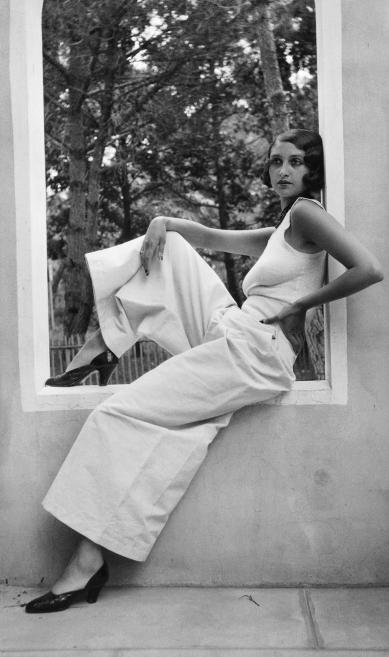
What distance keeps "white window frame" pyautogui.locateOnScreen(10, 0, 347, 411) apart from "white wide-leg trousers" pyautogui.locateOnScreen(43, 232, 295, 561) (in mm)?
176

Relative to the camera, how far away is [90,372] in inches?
119

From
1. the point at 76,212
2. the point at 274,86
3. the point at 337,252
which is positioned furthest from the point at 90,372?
the point at 76,212

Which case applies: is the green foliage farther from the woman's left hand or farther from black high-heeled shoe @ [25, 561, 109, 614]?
black high-heeled shoe @ [25, 561, 109, 614]

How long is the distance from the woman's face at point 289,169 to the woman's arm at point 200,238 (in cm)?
28

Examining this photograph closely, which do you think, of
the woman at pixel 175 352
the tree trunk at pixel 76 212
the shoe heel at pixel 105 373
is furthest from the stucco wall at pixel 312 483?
the tree trunk at pixel 76 212

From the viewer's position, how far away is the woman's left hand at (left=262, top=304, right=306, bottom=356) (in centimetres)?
283

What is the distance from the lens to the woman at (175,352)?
8.76ft

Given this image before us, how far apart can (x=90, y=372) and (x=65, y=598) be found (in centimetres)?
83

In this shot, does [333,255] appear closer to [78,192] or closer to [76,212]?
[76,212]

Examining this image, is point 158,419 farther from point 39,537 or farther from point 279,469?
point 39,537

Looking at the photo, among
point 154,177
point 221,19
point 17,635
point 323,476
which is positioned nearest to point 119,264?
point 323,476

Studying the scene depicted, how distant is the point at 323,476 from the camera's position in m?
2.89

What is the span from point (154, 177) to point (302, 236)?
1180 cm

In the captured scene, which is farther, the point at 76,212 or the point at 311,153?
the point at 76,212
